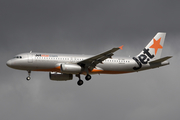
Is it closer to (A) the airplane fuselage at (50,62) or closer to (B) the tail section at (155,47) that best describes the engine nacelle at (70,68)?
(A) the airplane fuselage at (50,62)

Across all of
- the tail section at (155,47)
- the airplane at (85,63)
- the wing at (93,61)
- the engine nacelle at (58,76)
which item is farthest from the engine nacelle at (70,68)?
the tail section at (155,47)

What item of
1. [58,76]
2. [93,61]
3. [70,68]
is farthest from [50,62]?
[93,61]

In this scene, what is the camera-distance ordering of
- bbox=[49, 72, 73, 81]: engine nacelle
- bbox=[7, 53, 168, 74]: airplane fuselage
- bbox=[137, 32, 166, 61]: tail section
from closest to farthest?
bbox=[7, 53, 168, 74]: airplane fuselage
bbox=[49, 72, 73, 81]: engine nacelle
bbox=[137, 32, 166, 61]: tail section

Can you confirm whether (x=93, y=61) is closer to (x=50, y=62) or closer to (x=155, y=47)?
(x=50, y=62)

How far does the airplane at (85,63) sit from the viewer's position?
159 feet

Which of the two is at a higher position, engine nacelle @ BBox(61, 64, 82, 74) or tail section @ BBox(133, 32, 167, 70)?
tail section @ BBox(133, 32, 167, 70)

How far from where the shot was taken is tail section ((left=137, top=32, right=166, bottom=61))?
187 feet

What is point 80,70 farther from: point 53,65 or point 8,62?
point 8,62

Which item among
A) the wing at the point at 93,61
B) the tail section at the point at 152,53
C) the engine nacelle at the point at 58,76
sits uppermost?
the tail section at the point at 152,53

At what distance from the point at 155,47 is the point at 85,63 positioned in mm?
14267

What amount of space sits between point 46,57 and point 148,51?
710 inches

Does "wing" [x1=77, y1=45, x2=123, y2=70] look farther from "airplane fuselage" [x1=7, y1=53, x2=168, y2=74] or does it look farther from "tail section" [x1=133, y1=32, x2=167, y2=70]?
"tail section" [x1=133, y1=32, x2=167, y2=70]

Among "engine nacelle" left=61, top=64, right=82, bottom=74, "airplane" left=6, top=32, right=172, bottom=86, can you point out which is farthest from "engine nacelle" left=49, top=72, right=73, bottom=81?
"engine nacelle" left=61, top=64, right=82, bottom=74

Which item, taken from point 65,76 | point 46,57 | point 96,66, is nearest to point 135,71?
point 96,66
